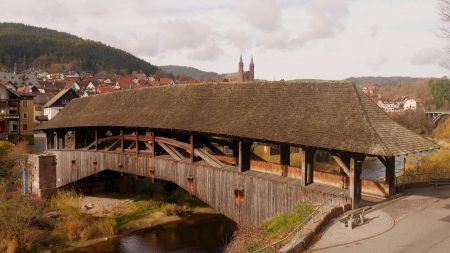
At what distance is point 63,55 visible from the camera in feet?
552

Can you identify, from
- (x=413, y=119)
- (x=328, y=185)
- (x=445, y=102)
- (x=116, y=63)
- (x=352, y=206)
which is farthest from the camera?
(x=116, y=63)

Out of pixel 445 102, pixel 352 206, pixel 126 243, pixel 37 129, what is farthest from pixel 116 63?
pixel 352 206

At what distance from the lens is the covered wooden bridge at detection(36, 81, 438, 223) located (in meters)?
15.7

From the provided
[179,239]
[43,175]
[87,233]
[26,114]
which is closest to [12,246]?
[87,233]

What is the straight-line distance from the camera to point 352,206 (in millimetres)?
15758

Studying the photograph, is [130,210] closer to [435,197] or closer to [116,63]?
[435,197]

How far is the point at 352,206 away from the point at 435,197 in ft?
16.6

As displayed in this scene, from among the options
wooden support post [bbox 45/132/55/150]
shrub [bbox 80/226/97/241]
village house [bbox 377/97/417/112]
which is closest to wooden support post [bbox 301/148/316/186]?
shrub [bbox 80/226/97/241]

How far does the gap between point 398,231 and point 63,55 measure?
172 metres

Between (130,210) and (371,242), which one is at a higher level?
(371,242)

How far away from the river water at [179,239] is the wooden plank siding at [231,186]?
4255mm

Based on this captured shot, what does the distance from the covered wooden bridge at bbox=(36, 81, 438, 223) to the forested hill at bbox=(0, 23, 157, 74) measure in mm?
141332

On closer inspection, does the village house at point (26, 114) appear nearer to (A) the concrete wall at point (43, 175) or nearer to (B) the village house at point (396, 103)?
(A) the concrete wall at point (43, 175)

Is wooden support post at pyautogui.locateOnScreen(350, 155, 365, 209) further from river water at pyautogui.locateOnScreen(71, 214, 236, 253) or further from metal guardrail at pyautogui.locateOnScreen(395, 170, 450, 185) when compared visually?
river water at pyautogui.locateOnScreen(71, 214, 236, 253)
